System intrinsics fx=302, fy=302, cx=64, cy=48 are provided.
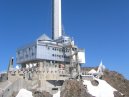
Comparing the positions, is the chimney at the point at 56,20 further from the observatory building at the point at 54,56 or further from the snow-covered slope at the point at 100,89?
the snow-covered slope at the point at 100,89

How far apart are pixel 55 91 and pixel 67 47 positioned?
26.7 metres

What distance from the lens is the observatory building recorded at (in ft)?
337

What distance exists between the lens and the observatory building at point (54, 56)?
337ft

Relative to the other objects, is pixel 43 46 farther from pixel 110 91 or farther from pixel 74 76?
pixel 110 91

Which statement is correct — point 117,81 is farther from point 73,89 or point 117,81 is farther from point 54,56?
point 54,56

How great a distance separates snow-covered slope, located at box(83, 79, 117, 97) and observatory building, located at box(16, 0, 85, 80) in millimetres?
7482

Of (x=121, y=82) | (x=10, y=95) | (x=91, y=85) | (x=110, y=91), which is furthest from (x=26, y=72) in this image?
(x=121, y=82)

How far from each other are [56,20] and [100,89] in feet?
134

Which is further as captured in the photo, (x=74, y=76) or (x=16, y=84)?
(x=74, y=76)

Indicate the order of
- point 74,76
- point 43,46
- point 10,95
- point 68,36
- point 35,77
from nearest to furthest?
point 10,95 < point 35,77 < point 74,76 < point 43,46 < point 68,36

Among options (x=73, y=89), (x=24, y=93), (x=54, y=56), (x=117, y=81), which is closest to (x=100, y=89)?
(x=73, y=89)

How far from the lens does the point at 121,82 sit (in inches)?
4323

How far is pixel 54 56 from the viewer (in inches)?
4483

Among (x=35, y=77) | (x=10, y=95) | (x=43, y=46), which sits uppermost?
(x=43, y=46)
